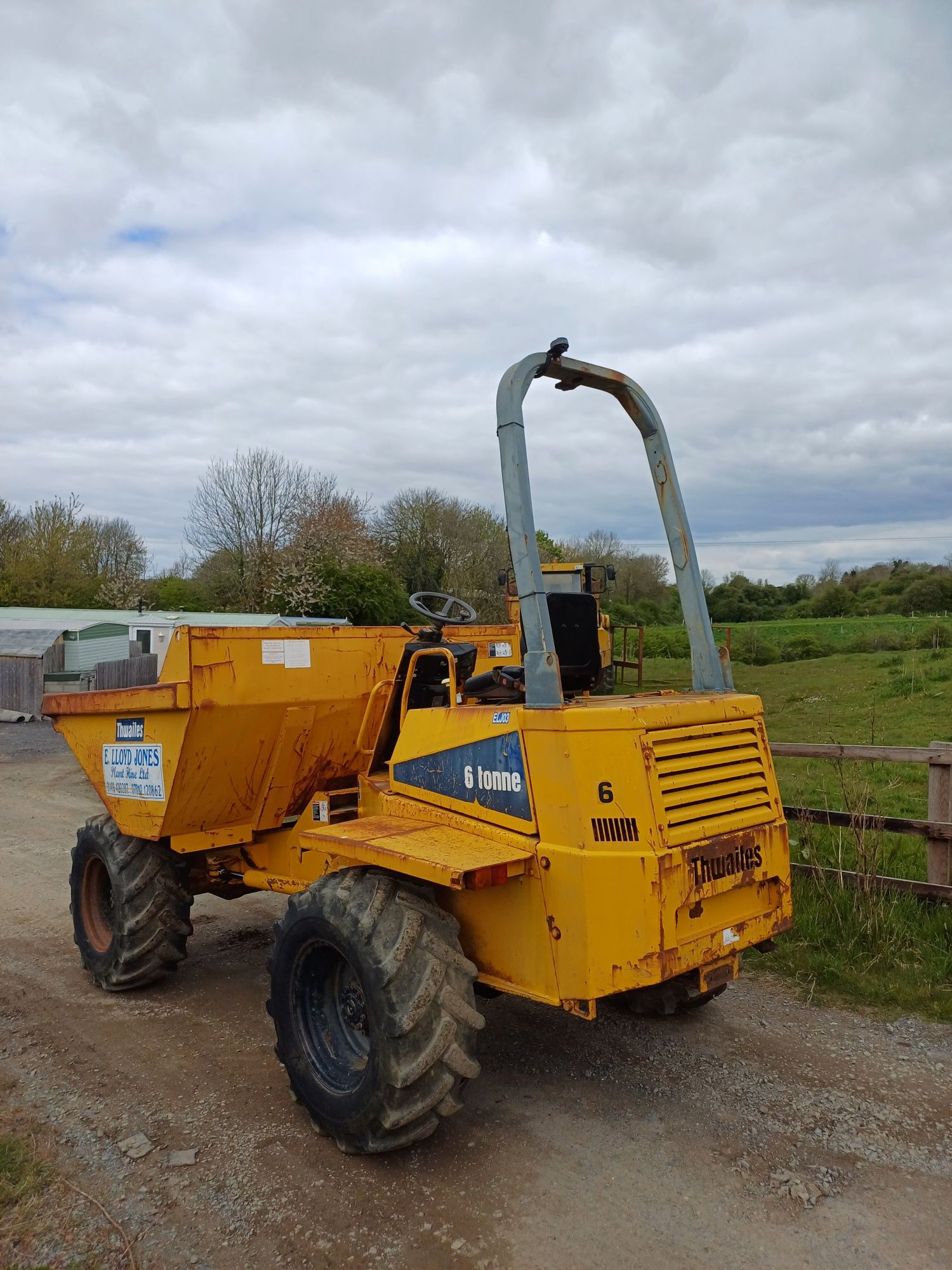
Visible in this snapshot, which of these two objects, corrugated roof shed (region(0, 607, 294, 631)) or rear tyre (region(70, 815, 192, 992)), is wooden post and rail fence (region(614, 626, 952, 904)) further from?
corrugated roof shed (region(0, 607, 294, 631))

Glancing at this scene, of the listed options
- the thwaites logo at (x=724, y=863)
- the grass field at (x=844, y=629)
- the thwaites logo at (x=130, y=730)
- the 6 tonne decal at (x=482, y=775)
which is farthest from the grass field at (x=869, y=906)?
the grass field at (x=844, y=629)

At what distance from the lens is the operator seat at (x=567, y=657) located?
412 cm

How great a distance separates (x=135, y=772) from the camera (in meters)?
5.26

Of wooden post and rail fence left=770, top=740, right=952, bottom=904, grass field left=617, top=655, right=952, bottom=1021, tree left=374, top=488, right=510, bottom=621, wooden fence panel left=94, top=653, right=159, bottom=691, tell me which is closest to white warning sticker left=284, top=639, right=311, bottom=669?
wooden post and rail fence left=770, top=740, right=952, bottom=904

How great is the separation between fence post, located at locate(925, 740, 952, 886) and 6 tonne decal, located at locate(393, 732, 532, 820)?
3.30 meters

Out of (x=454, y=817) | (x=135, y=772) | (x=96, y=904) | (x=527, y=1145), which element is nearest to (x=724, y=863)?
(x=454, y=817)

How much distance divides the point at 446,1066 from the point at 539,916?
0.66 meters

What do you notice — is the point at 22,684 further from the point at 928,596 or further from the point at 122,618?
the point at 928,596

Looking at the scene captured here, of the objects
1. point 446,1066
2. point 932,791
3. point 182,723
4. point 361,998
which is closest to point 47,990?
point 182,723

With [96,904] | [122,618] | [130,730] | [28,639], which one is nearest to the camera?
[130,730]

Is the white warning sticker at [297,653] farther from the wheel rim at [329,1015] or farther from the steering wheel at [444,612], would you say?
the wheel rim at [329,1015]

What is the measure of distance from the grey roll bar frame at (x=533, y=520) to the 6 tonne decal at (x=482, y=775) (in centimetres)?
25

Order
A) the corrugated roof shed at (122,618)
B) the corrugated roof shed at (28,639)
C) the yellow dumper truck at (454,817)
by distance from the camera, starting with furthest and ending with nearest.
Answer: the corrugated roof shed at (122,618) → the corrugated roof shed at (28,639) → the yellow dumper truck at (454,817)

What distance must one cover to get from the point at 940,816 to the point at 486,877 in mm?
3707
